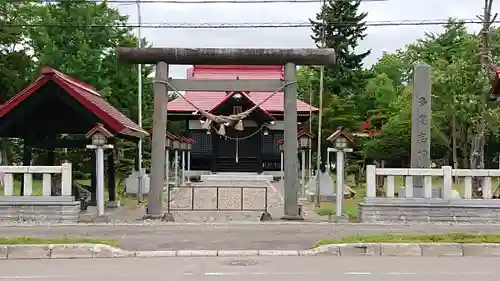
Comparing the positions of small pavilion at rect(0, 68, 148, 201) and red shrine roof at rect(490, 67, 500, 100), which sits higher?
red shrine roof at rect(490, 67, 500, 100)

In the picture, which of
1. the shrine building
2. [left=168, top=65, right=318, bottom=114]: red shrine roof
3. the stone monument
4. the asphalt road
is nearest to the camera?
the asphalt road

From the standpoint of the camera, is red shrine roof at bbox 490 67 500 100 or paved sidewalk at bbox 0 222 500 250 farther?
red shrine roof at bbox 490 67 500 100

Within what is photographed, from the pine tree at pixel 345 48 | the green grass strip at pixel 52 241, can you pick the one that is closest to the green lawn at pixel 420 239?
the green grass strip at pixel 52 241

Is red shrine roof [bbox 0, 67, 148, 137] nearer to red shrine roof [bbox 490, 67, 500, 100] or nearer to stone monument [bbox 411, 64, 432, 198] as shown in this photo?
stone monument [bbox 411, 64, 432, 198]

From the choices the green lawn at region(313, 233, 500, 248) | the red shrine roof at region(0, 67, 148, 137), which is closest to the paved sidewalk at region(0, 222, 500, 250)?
the green lawn at region(313, 233, 500, 248)

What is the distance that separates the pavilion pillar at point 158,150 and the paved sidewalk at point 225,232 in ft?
5.36

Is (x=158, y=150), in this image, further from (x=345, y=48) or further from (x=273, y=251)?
(x=345, y=48)

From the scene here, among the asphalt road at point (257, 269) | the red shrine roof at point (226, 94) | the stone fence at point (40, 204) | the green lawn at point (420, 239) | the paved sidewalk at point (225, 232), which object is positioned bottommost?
the asphalt road at point (257, 269)

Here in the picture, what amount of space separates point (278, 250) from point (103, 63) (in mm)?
33657

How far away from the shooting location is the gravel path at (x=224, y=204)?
59.1 feet

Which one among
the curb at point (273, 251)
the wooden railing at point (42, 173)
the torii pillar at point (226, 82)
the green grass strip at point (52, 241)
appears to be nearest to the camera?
the curb at point (273, 251)

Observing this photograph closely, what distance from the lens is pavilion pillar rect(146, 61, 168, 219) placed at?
1703 cm

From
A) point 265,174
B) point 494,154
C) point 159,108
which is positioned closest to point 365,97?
point 494,154

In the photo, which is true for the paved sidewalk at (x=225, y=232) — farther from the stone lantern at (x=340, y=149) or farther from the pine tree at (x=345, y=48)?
the pine tree at (x=345, y=48)
